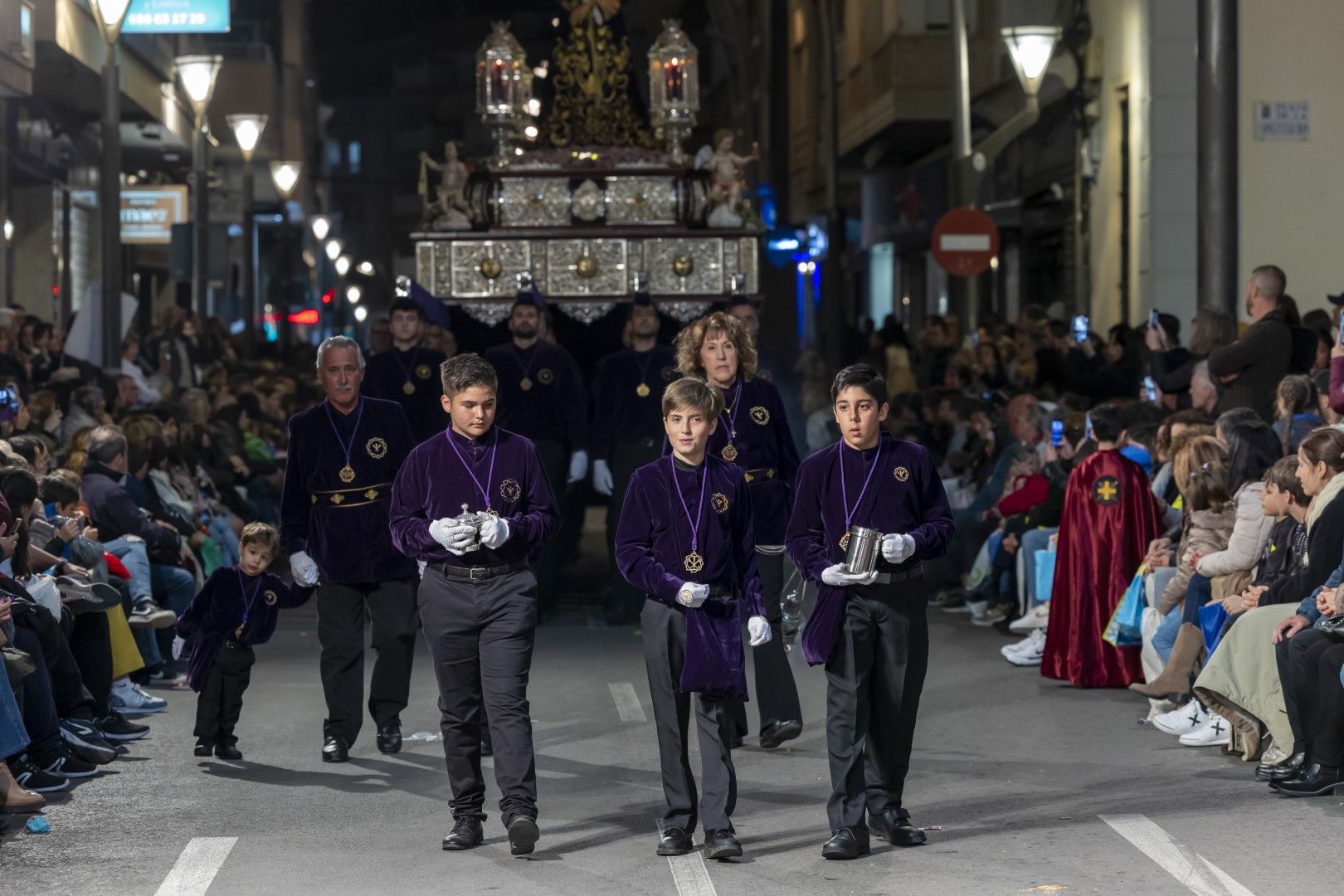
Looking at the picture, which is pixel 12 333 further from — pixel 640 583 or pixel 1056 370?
pixel 640 583

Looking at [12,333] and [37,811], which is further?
[12,333]

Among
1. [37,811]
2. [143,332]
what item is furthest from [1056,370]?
[143,332]

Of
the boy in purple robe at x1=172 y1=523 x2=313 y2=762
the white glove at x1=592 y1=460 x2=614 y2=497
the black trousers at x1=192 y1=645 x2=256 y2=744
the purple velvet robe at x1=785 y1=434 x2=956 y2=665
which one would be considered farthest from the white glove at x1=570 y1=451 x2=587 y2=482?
the purple velvet robe at x1=785 y1=434 x2=956 y2=665

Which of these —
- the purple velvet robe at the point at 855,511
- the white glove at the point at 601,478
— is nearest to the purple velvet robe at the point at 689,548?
the purple velvet robe at the point at 855,511

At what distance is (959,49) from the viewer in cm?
2369

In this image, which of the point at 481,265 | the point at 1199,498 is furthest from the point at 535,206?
the point at 1199,498

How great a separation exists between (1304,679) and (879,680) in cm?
214

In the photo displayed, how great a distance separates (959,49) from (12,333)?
32.7 feet

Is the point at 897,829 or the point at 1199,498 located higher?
the point at 1199,498

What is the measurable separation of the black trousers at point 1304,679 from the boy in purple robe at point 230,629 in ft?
14.4

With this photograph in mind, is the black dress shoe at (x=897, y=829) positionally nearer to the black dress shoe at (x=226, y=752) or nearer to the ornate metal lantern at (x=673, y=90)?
the black dress shoe at (x=226, y=752)

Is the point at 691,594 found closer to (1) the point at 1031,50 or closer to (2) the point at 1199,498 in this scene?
(2) the point at 1199,498

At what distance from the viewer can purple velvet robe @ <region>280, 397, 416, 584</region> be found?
413 inches

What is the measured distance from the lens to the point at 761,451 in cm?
1088
